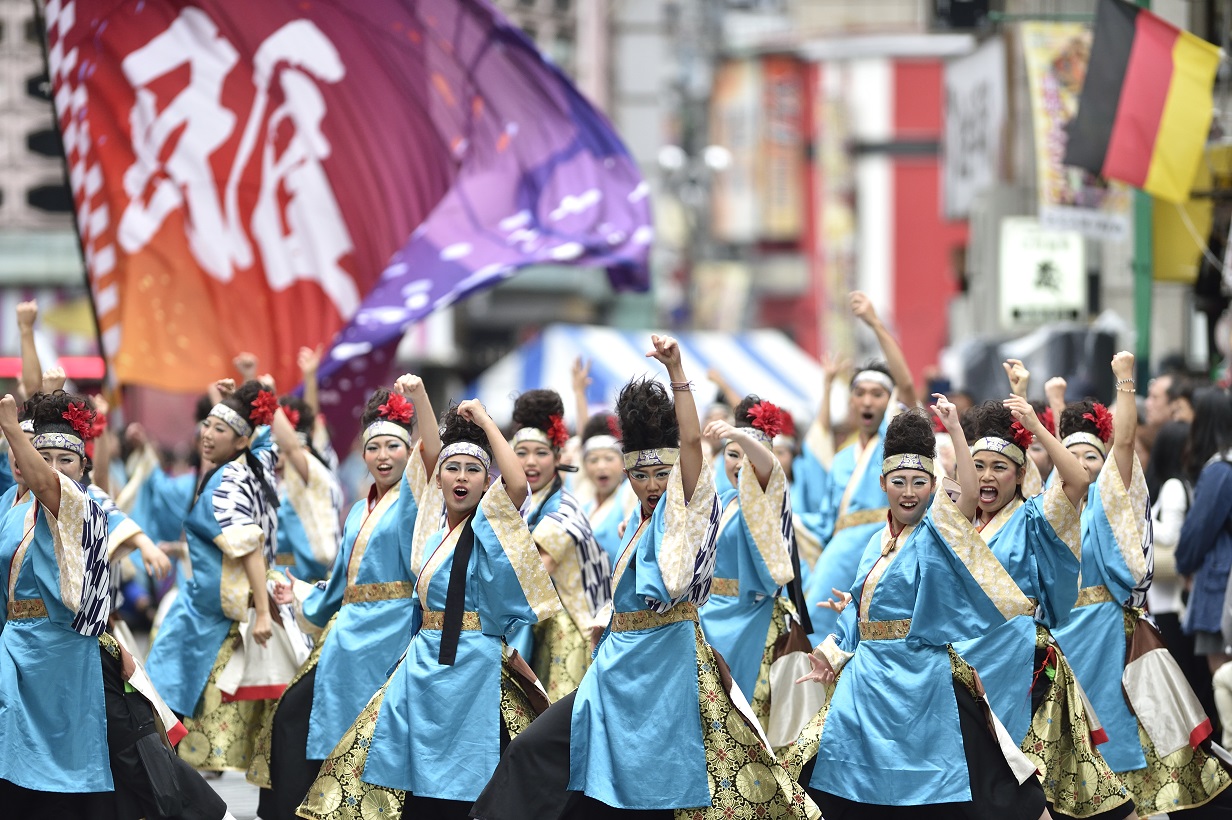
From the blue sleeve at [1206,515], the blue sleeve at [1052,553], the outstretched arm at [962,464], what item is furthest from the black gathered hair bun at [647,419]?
the blue sleeve at [1206,515]

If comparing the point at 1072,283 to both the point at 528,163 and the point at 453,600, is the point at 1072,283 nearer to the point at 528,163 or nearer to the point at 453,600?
the point at 528,163

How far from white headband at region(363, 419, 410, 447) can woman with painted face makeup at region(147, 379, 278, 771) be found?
30.0 inches

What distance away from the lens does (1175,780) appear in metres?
8.11

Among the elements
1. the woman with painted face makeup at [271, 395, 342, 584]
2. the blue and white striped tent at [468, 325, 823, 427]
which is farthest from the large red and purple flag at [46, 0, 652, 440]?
the blue and white striped tent at [468, 325, 823, 427]

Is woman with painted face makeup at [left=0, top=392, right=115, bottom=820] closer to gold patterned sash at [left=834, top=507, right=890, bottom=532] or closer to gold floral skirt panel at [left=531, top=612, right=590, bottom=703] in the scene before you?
gold floral skirt panel at [left=531, top=612, right=590, bottom=703]

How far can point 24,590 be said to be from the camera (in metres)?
7.10

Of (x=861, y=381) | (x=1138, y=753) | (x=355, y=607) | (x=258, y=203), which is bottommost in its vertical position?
(x=1138, y=753)

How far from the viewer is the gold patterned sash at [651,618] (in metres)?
6.68

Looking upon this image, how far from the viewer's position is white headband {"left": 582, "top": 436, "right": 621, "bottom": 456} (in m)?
9.81

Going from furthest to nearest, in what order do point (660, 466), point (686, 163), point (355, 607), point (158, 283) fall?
point (686, 163), point (158, 283), point (355, 607), point (660, 466)

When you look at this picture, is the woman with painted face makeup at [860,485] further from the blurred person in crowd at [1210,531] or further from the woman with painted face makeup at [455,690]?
the woman with painted face makeup at [455,690]

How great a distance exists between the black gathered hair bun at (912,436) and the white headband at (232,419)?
3.26 meters

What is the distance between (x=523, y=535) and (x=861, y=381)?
335 cm

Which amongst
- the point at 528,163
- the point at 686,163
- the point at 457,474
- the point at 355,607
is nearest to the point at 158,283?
the point at 528,163
